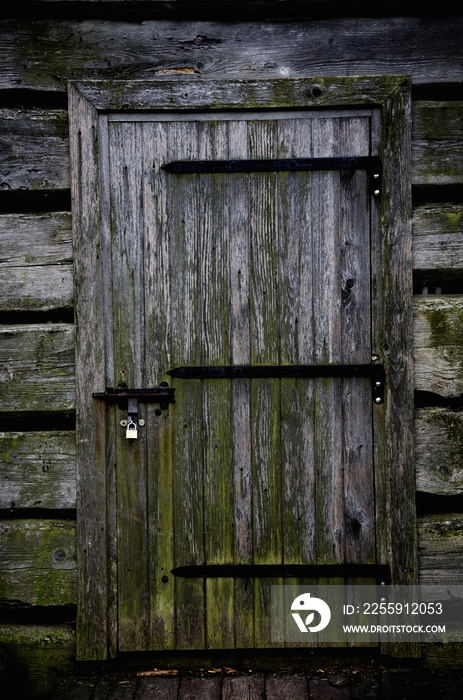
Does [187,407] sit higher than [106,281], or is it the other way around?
[106,281]

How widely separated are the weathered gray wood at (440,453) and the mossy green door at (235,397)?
21 centimetres

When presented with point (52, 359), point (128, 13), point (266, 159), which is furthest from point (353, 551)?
point (128, 13)

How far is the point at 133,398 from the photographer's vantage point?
241 cm

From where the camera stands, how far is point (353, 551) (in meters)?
2.43

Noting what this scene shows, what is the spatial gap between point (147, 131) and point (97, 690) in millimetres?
2347

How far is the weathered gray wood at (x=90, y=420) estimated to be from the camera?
2.38m

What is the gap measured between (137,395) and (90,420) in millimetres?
230

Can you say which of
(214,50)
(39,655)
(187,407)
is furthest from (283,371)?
(39,655)

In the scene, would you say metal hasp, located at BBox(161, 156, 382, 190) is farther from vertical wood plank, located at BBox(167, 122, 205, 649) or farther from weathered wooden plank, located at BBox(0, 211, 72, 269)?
weathered wooden plank, located at BBox(0, 211, 72, 269)

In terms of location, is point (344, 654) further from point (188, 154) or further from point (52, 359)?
point (188, 154)

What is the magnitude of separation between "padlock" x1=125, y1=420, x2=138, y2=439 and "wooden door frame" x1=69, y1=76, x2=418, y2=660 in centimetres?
12

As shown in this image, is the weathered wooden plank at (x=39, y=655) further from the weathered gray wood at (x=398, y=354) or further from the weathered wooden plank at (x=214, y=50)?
the weathered wooden plank at (x=214, y=50)

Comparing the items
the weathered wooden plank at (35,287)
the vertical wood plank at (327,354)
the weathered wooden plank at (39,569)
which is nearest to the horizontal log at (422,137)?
the vertical wood plank at (327,354)

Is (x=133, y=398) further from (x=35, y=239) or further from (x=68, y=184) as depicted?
(x=68, y=184)
